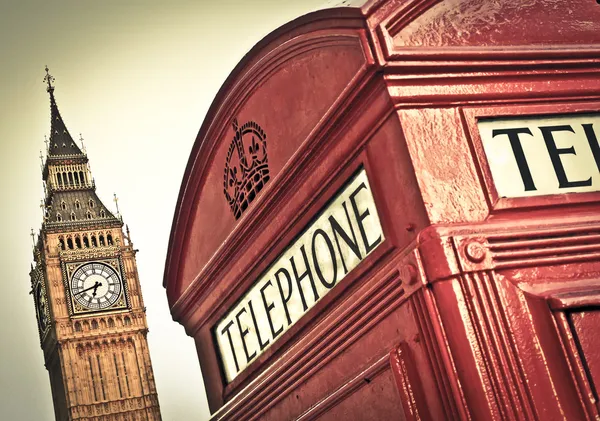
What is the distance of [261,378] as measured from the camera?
1.58 meters

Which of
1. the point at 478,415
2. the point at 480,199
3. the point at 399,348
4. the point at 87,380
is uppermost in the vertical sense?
the point at 87,380

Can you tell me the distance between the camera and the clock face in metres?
39.1

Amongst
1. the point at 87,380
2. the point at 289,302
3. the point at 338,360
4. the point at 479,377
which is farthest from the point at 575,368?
the point at 87,380

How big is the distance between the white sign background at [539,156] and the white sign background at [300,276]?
157 mm

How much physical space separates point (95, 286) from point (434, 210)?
3991cm

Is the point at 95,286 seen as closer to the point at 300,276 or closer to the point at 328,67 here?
the point at 300,276

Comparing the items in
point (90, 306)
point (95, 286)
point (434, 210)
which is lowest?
point (434, 210)

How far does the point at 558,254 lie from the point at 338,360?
0.35 metres

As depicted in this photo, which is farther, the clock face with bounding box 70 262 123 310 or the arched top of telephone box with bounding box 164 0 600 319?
the clock face with bounding box 70 262 123 310

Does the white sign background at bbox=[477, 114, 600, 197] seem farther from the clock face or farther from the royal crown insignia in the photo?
the clock face

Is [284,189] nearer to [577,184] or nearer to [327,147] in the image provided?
[327,147]

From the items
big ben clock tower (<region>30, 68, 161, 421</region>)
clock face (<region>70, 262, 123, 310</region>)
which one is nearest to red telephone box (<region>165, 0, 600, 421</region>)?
big ben clock tower (<region>30, 68, 161, 421</region>)

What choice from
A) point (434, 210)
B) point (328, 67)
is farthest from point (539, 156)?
point (328, 67)

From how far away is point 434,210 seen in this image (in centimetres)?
113
